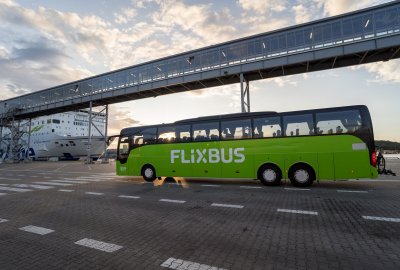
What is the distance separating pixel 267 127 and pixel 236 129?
1579mm

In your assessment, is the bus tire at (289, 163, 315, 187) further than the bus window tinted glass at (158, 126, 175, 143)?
No

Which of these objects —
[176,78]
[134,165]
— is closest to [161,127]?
[134,165]

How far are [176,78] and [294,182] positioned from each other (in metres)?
19.6

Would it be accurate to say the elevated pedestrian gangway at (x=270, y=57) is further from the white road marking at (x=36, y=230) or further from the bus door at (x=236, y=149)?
the white road marking at (x=36, y=230)

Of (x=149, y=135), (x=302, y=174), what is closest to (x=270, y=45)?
(x=149, y=135)

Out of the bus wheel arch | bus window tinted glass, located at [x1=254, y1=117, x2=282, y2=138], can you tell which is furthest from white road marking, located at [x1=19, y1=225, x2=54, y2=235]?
the bus wheel arch

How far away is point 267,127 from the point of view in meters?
11.8

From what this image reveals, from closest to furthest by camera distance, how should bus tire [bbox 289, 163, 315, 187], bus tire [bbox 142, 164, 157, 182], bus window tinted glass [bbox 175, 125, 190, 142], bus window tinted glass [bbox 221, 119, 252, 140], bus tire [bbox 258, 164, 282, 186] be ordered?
bus tire [bbox 289, 163, 315, 187] < bus tire [bbox 258, 164, 282, 186] < bus window tinted glass [bbox 221, 119, 252, 140] < bus window tinted glass [bbox 175, 125, 190, 142] < bus tire [bbox 142, 164, 157, 182]

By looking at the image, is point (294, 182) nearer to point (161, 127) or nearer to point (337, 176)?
A: point (337, 176)

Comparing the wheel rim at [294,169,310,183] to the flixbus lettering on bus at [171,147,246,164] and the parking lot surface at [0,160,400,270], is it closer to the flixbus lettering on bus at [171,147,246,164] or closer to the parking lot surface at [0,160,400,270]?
the flixbus lettering on bus at [171,147,246,164]

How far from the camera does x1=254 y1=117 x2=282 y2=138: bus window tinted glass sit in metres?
11.6

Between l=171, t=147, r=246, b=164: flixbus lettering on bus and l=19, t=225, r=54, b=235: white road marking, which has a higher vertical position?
l=171, t=147, r=246, b=164: flixbus lettering on bus

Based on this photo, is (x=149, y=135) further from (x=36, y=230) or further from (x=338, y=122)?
(x=338, y=122)

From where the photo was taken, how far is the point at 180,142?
13727mm
